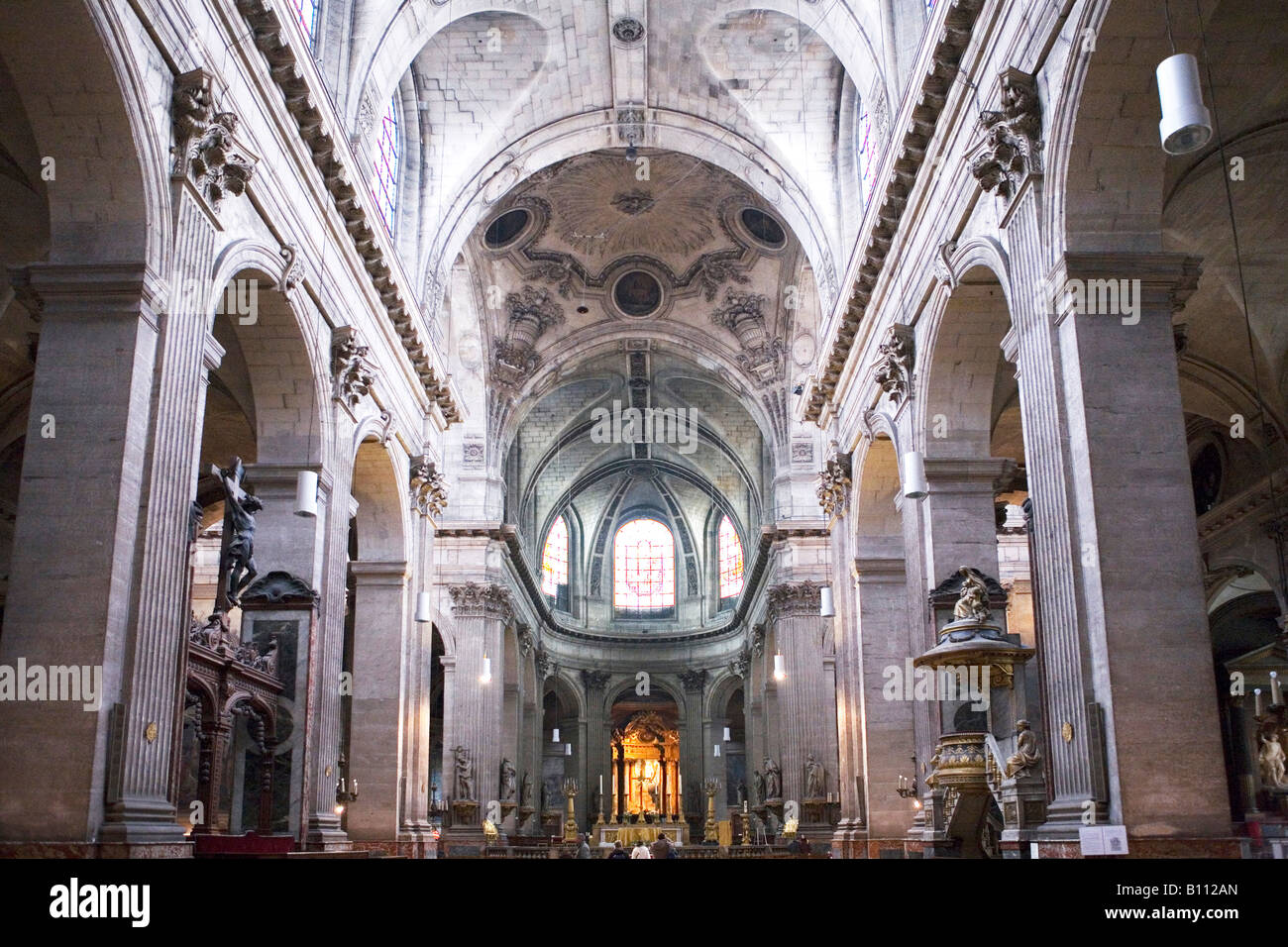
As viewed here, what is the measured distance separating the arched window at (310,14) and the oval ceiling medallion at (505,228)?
12790mm

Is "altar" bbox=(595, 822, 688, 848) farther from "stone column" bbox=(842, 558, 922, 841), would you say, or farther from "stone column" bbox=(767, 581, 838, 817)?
"stone column" bbox=(842, 558, 922, 841)

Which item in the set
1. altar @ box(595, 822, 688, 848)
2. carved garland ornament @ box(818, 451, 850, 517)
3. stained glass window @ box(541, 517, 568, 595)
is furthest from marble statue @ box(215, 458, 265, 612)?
stained glass window @ box(541, 517, 568, 595)

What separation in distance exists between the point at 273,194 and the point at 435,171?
28.4 ft

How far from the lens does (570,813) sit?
4309 cm

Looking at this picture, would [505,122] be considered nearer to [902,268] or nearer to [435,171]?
[435,171]

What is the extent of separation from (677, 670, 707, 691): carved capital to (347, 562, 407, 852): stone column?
27.9 metres

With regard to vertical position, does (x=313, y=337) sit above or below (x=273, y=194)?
below

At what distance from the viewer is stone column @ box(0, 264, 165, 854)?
9.40 m

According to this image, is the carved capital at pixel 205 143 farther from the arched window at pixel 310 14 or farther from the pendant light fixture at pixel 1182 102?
the pendant light fixture at pixel 1182 102

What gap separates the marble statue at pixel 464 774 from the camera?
30.1 metres

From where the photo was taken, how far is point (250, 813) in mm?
14969

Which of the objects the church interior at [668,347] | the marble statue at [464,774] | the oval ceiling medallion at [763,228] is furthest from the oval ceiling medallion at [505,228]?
the marble statue at [464,774]
